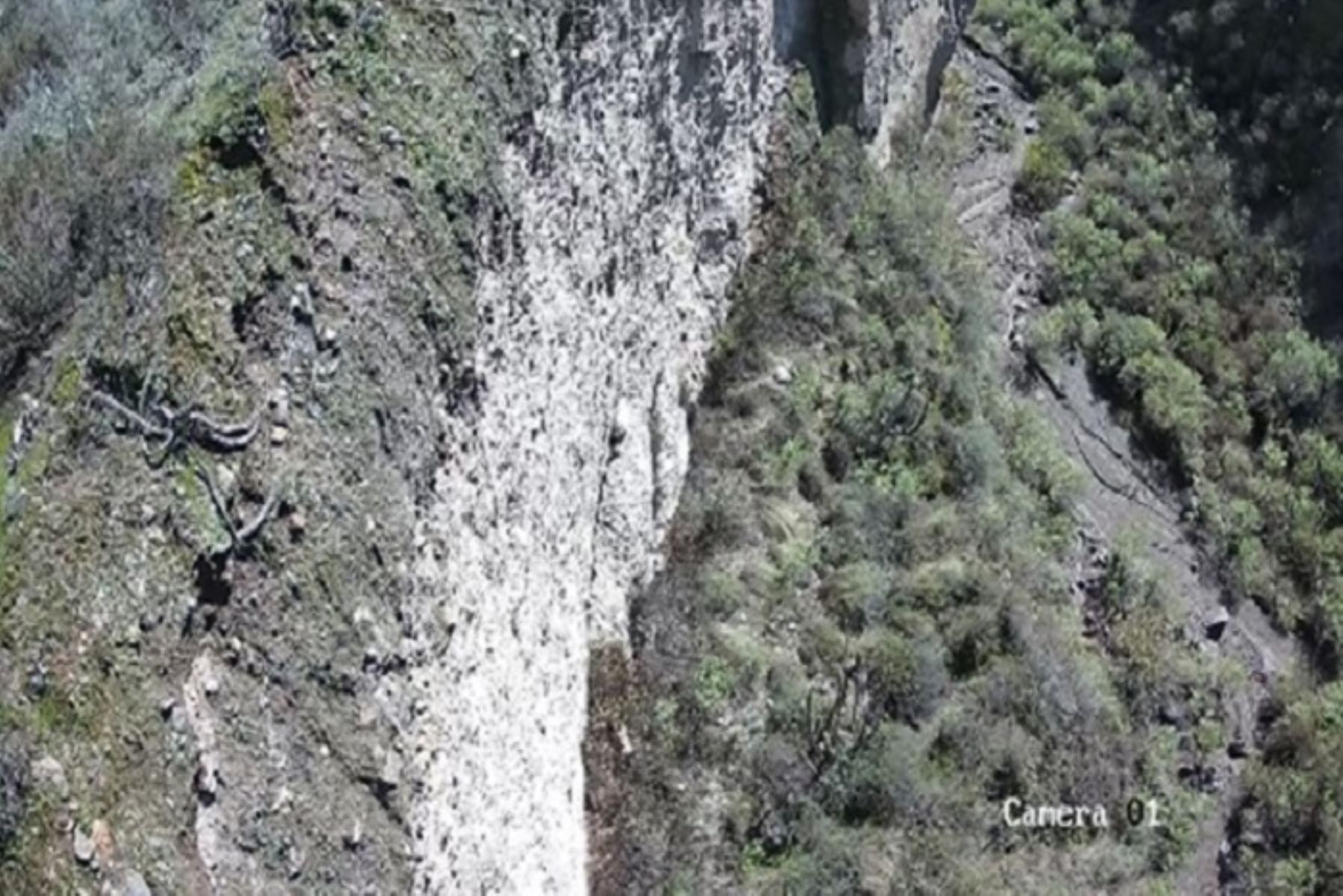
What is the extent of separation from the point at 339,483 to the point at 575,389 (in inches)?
117

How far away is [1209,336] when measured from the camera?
48.6 ft

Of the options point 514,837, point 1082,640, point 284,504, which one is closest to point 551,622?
point 514,837

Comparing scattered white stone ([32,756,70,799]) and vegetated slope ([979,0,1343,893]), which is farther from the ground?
scattered white stone ([32,756,70,799])

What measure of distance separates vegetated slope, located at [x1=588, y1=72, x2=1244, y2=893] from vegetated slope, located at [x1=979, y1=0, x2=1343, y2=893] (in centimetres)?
79

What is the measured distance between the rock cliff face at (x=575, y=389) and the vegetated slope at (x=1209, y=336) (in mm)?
3063

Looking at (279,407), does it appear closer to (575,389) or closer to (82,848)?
(82,848)

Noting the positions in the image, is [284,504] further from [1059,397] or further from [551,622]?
[1059,397]

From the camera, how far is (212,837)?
6141 mm

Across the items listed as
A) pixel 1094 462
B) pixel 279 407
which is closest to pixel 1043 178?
pixel 1094 462

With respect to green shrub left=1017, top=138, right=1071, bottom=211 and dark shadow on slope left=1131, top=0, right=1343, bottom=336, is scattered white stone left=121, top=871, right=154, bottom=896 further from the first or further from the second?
dark shadow on slope left=1131, top=0, right=1343, bottom=336

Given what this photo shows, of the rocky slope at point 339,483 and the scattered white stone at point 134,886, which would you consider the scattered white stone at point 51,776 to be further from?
the scattered white stone at point 134,886

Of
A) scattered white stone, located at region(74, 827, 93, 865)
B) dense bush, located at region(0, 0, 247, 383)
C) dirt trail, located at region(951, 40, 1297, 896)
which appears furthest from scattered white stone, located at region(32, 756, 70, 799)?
dirt trail, located at region(951, 40, 1297, 896)

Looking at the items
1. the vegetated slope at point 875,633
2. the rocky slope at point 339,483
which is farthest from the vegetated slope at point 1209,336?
the rocky slope at point 339,483

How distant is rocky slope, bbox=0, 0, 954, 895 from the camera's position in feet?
20.0
